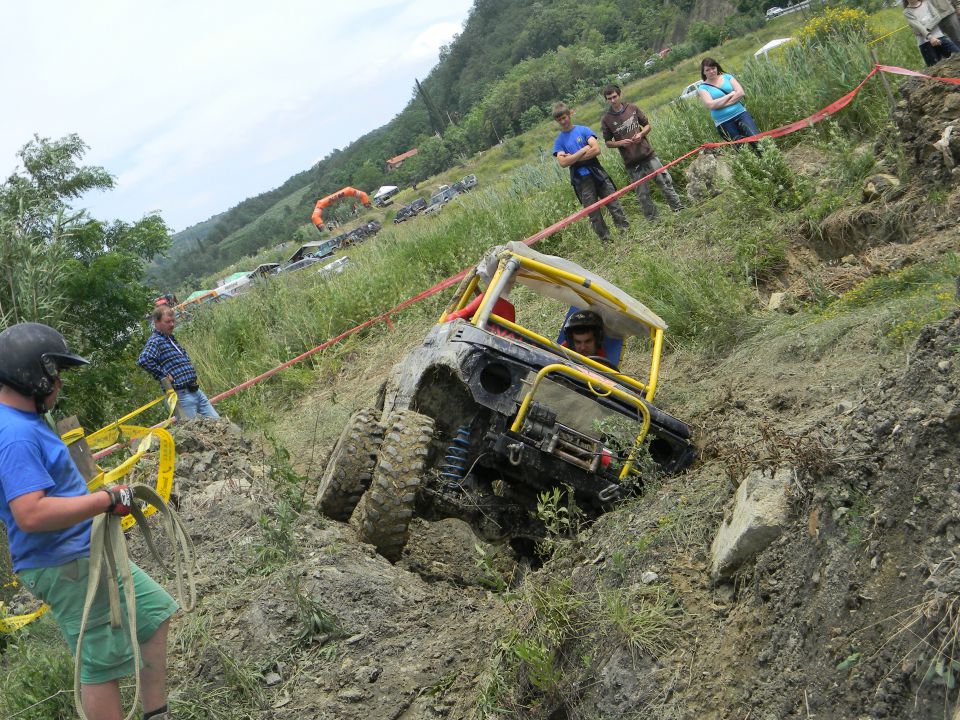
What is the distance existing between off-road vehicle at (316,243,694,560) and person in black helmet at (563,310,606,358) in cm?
→ 28

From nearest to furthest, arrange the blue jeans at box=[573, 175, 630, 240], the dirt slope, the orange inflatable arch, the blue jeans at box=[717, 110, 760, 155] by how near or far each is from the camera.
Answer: the dirt slope → the blue jeans at box=[717, 110, 760, 155] → the blue jeans at box=[573, 175, 630, 240] → the orange inflatable arch

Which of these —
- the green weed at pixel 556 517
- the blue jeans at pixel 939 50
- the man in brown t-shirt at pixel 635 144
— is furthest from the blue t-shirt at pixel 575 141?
the green weed at pixel 556 517

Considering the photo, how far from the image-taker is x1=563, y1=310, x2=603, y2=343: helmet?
641 centimetres

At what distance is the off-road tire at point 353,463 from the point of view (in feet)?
18.6


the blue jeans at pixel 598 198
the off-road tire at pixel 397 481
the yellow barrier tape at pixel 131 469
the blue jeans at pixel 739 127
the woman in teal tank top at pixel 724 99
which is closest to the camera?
the yellow barrier tape at pixel 131 469

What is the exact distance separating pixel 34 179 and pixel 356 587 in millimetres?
11521

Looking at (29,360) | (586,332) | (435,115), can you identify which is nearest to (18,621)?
(29,360)

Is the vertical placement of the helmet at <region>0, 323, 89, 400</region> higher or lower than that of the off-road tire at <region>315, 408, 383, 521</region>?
higher

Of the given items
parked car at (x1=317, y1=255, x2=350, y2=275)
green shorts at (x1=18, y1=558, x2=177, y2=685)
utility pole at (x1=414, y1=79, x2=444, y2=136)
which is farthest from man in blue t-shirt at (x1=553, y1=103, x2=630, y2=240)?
utility pole at (x1=414, y1=79, x2=444, y2=136)

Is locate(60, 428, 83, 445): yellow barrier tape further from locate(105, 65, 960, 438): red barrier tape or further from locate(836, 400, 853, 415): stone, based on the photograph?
locate(105, 65, 960, 438): red barrier tape

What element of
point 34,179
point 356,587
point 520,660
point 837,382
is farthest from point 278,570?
point 34,179

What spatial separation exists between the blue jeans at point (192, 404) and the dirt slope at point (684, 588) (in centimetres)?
327

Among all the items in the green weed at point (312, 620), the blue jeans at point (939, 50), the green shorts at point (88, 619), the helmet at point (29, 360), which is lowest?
the green weed at point (312, 620)

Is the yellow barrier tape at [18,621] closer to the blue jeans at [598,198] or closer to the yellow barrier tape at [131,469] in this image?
the yellow barrier tape at [131,469]
